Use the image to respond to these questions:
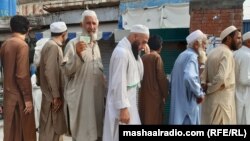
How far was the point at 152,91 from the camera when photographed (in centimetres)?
473

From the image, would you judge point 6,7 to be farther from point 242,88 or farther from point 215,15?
point 242,88

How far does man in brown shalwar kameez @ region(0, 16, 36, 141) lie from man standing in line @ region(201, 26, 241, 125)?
2158 mm

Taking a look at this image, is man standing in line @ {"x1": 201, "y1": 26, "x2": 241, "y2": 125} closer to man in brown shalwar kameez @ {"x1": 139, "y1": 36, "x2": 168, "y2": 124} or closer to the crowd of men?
the crowd of men

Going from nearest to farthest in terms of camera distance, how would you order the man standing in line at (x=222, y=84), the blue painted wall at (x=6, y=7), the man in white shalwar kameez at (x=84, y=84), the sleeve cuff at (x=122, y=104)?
the sleeve cuff at (x=122, y=104)
the man in white shalwar kameez at (x=84, y=84)
the man standing in line at (x=222, y=84)
the blue painted wall at (x=6, y=7)

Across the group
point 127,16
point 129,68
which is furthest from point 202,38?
point 127,16

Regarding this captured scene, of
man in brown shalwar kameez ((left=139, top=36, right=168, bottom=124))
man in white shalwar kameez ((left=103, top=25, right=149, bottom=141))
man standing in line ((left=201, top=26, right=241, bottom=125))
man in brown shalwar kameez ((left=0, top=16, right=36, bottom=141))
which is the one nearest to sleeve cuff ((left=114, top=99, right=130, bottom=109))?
man in white shalwar kameez ((left=103, top=25, right=149, bottom=141))

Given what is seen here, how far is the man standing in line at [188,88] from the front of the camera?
14.7 ft

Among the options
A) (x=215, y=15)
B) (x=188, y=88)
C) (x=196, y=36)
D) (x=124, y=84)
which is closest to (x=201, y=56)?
(x=196, y=36)

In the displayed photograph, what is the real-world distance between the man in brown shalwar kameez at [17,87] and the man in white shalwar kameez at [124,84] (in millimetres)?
950

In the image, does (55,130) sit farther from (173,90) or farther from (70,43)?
(173,90)

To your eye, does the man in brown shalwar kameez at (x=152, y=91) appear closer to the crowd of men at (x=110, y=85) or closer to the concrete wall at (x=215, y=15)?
the crowd of men at (x=110, y=85)

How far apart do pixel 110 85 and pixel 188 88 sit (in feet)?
3.19

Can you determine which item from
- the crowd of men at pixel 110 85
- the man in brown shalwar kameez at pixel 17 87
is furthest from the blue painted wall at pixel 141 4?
the man in brown shalwar kameez at pixel 17 87

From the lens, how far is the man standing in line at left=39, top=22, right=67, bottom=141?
14.7ft
